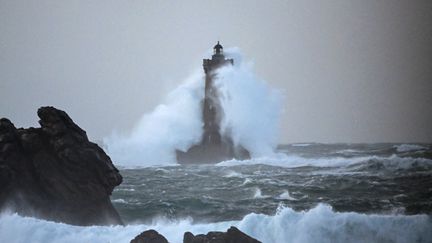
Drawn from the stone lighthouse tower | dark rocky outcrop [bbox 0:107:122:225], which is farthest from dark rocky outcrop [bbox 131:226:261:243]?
the stone lighthouse tower

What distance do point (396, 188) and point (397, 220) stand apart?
6919mm

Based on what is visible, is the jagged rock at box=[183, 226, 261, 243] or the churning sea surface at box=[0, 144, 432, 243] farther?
the churning sea surface at box=[0, 144, 432, 243]

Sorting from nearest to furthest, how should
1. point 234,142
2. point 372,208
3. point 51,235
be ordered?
point 51,235, point 372,208, point 234,142

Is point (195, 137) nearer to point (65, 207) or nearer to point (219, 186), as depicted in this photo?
point (219, 186)

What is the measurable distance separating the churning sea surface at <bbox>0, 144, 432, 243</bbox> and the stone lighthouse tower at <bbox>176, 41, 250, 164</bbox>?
1882 cm

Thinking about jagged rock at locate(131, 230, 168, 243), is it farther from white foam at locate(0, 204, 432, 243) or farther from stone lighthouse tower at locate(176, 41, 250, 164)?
stone lighthouse tower at locate(176, 41, 250, 164)

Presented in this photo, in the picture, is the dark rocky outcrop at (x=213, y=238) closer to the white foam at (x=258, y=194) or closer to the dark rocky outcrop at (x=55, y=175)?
the dark rocky outcrop at (x=55, y=175)

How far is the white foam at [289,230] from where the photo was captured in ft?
51.3

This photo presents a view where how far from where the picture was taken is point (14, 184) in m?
17.1

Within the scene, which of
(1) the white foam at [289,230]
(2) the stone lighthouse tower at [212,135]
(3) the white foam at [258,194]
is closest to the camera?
(1) the white foam at [289,230]

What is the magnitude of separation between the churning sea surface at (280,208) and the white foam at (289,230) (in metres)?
0.03

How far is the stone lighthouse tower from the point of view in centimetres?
5078

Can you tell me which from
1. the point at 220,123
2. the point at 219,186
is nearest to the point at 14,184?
the point at 219,186

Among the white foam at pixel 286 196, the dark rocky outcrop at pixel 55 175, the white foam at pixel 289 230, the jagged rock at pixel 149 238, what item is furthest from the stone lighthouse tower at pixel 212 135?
the jagged rock at pixel 149 238
